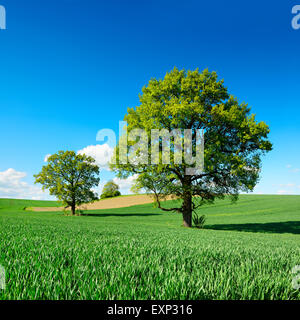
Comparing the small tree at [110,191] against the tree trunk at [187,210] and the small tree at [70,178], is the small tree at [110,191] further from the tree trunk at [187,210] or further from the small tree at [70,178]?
the tree trunk at [187,210]

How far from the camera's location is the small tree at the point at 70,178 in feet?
132

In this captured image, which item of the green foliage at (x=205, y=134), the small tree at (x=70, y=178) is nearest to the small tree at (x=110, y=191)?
the small tree at (x=70, y=178)

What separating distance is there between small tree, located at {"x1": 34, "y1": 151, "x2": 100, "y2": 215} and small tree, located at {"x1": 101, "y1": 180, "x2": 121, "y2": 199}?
51.7 meters

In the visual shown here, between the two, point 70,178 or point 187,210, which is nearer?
point 187,210

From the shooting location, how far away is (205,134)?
19531 mm

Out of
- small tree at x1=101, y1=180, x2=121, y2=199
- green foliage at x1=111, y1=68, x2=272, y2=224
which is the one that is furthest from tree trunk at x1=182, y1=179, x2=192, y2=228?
small tree at x1=101, y1=180, x2=121, y2=199

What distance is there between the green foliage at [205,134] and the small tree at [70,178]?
22661 millimetres

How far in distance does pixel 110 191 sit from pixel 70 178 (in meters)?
53.3

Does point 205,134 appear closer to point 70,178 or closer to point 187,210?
point 187,210

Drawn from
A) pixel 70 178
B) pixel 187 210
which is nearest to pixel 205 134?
pixel 187 210

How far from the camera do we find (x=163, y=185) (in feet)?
A: 62.4

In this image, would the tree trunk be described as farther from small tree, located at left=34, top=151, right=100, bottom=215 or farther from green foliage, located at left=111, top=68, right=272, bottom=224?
small tree, located at left=34, top=151, right=100, bottom=215

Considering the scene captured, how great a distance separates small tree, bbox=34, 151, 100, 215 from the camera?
40.2 m
